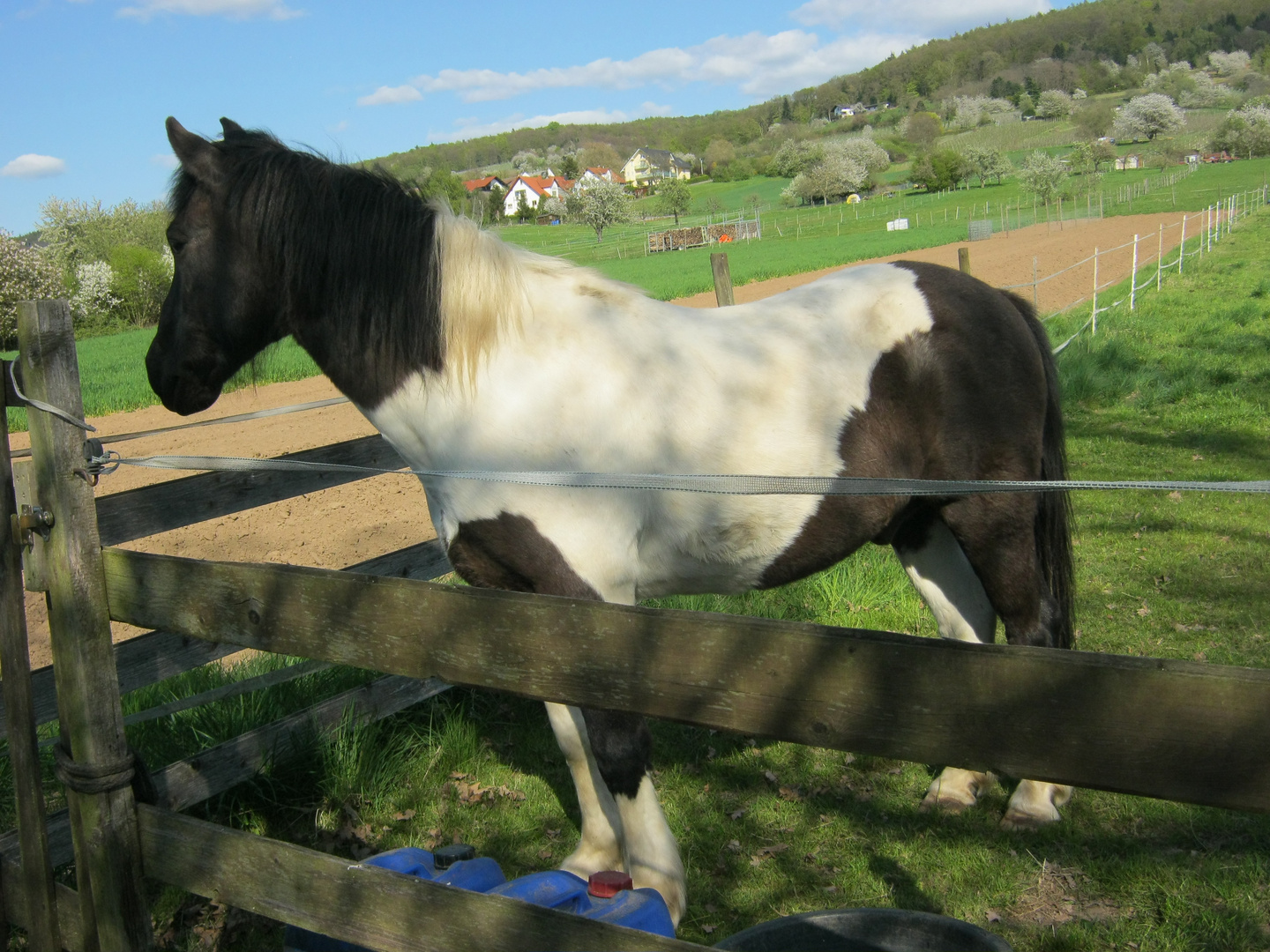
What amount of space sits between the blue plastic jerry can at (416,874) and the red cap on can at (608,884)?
0.22 meters

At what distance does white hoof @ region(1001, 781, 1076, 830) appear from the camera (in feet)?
11.6

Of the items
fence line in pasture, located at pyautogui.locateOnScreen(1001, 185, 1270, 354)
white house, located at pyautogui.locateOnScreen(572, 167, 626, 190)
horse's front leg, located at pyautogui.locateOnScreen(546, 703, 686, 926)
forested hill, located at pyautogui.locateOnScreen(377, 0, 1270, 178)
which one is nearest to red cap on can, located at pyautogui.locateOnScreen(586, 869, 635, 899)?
horse's front leg, located at pyautogui.locateOnScreen(546, 703, 686, 926)

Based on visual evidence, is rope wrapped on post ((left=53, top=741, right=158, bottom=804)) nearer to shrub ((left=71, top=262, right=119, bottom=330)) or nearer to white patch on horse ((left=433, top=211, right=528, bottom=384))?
white patch on horse ((left=433, top=211, right=528, bottom=384))

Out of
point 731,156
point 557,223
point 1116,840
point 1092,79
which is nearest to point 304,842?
point 1116,840

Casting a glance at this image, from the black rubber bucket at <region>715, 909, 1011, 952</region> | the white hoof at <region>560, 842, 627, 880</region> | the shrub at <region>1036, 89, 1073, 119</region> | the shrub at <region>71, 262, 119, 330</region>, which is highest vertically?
the shrub at <region>1036, 89, 1073, 119</region>

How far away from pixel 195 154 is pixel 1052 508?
3.40 meters

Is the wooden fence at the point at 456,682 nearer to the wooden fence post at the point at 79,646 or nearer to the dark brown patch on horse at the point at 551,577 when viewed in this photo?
the wooden fence post at the point at 79,646

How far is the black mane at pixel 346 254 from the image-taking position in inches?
115

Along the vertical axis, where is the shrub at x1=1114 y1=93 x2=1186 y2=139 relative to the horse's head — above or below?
above

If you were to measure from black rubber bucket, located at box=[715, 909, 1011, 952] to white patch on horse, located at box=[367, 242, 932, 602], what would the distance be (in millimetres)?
1153

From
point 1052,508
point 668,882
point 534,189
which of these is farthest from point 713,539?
point 534,189

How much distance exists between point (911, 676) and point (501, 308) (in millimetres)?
2002

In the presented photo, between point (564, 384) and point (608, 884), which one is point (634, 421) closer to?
point (564, 384)

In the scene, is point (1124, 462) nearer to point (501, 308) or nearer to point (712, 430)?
point (712, 430)
